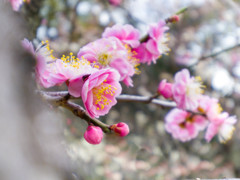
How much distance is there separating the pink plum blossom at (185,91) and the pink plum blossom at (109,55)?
156mm

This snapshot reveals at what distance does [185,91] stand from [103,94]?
0.86 ft

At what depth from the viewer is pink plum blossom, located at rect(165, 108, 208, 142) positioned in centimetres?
78

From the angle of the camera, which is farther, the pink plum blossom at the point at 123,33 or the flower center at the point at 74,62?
the pink plum blossom at the point at 123,33

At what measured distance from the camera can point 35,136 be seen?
16 centimetres

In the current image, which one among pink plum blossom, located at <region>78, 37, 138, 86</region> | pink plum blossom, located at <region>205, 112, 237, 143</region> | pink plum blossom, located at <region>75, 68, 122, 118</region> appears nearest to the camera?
pink plum blossom, located at <region>75, 68, 122, 118</region>

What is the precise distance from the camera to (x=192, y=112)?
74cm

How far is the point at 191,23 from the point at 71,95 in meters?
1.90

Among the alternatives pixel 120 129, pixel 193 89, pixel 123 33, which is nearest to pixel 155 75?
pixel 193 89

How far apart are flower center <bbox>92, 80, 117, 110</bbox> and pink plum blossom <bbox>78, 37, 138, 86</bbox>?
7cm

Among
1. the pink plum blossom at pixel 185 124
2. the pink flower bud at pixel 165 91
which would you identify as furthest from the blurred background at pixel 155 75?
the pink flower bud at pixel 165 91

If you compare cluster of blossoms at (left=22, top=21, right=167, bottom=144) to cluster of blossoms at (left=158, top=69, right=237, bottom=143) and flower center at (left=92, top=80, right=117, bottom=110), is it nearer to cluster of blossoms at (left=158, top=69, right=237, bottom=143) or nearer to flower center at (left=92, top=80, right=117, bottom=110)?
flower center at (left=92, top=80, right=117, bottom=110)

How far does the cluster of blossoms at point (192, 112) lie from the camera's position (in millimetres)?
652

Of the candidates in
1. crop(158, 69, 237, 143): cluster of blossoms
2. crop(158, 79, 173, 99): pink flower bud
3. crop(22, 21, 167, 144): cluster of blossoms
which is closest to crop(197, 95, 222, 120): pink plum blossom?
crop(158, 69, 237, 143): cluster of blossoms

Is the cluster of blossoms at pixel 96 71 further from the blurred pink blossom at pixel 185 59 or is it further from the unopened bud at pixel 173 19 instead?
the blurred pink blossom at pixel 185 59
